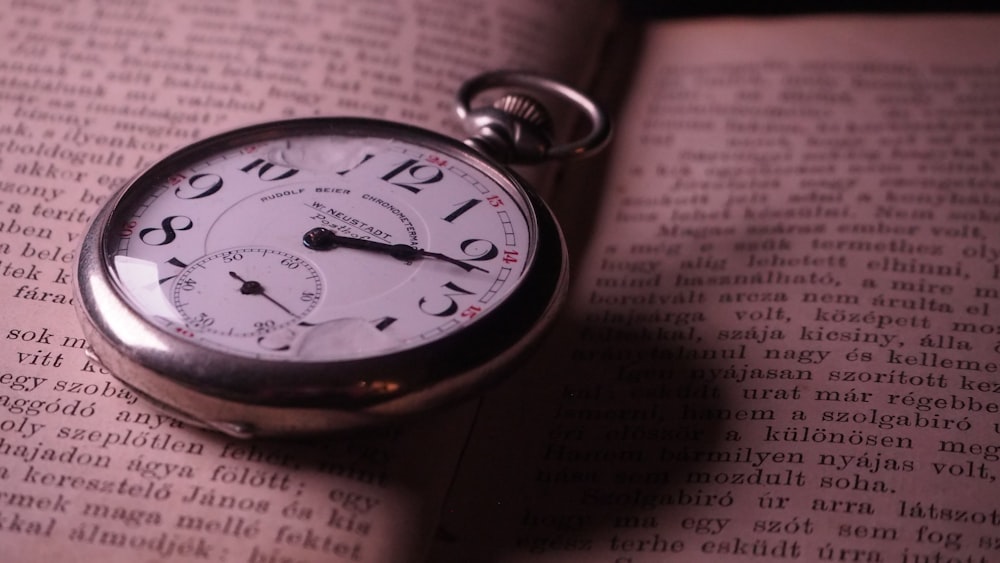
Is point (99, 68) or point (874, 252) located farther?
point (99, 68)

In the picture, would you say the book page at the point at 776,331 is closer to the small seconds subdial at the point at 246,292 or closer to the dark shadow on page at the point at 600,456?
the dark shadow on page at the point at 600,456

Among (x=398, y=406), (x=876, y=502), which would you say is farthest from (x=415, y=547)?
(x=876, y=502)

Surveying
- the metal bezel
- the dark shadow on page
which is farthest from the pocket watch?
the dark shadow on page

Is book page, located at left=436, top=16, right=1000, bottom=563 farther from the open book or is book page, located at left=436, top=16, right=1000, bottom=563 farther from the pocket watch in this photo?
the pocket watch

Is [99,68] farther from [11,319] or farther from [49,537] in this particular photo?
[49,537]

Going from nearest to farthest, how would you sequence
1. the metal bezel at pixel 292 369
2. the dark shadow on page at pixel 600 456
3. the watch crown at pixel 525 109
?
the metal bezel at pixel 292 369 → the dark shadow on page at pixel 600 456 → the watch crown at pixel 525 109

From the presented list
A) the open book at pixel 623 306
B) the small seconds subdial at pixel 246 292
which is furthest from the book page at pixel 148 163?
the small seconds subdial at pixel 246 292
